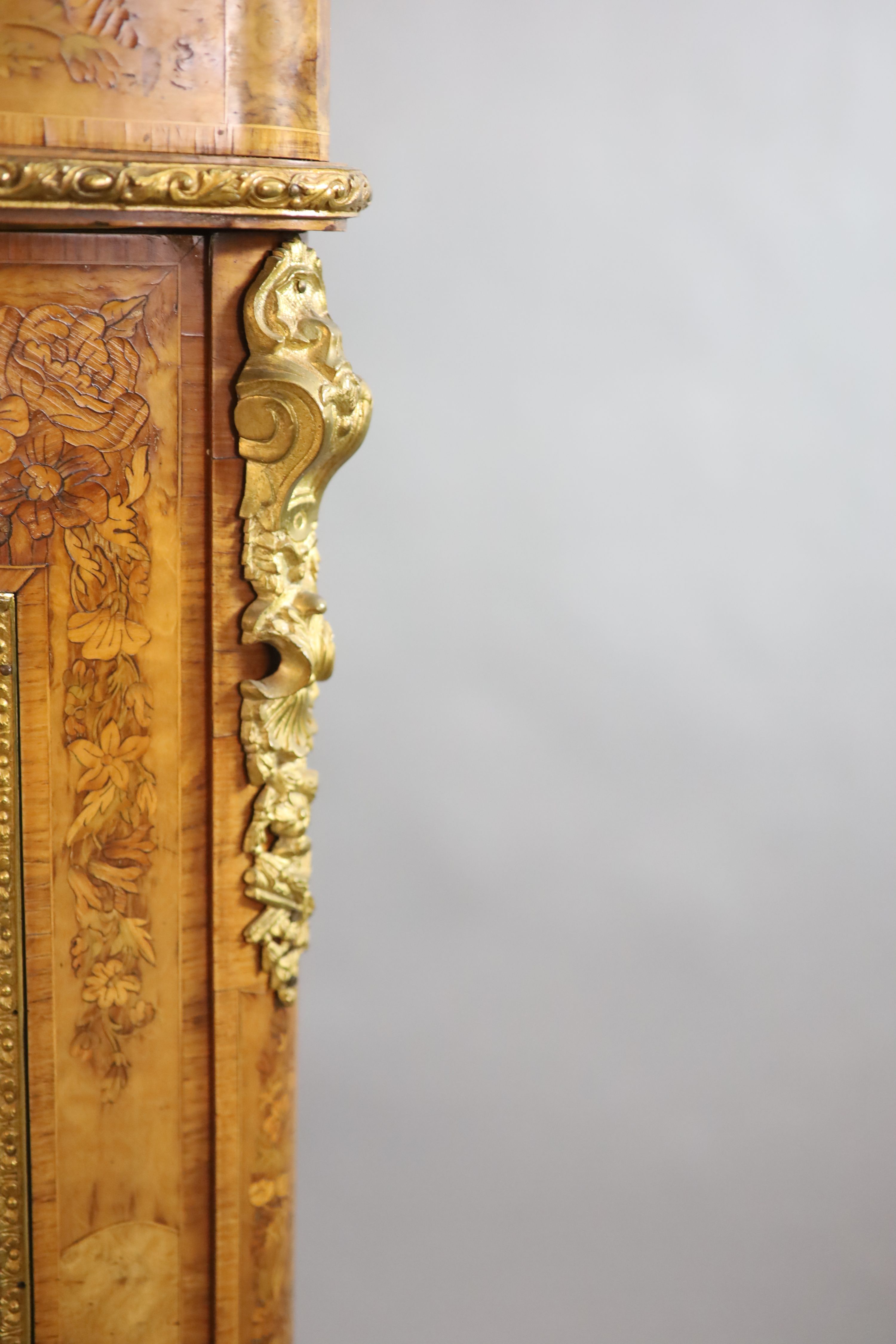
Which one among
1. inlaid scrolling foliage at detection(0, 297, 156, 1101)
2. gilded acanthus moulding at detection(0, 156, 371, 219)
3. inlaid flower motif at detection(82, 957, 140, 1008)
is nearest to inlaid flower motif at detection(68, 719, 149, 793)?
inlaid scrolling foliage at detection(0, 297, 156, 1101)

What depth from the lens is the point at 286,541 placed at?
4.16 ft

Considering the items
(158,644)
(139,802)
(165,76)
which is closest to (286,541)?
(158,644)

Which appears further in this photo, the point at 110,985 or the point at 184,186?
the point at 110,985

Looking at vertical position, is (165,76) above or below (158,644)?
above

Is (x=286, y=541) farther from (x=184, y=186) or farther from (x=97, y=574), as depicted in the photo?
(x=184, y=186)

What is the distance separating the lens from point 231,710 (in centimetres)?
129

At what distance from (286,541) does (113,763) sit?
0.73 feet

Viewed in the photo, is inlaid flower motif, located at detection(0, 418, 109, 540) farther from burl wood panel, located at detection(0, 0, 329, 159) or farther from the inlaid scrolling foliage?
burl wood panel, located at detection(0, 0, 329, 159)

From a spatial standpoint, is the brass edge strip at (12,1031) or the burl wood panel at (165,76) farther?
the brass edge strip at (12,1031)

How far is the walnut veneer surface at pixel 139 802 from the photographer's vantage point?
3.89 feet

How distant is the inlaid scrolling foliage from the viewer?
1176 millimetres

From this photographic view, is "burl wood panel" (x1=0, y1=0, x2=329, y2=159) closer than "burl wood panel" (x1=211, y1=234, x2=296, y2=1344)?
Yes

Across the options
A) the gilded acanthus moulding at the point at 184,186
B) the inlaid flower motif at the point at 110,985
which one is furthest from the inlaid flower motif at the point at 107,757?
the gilded acanthus moulding at the point at 184,186

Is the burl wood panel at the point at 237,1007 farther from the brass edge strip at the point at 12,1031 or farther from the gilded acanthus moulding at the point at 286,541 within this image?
the brass edge strip at the point at 12,1031
